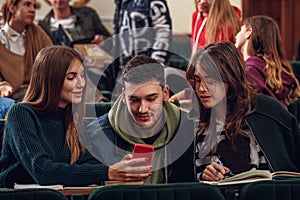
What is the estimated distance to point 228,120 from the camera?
3.71 meters

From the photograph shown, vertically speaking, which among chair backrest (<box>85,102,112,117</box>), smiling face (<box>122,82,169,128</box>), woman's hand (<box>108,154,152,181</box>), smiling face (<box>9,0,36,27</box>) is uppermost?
smiling face (<box>9,0,36,27</box>)

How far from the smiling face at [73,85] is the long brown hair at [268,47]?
1395 millimetres

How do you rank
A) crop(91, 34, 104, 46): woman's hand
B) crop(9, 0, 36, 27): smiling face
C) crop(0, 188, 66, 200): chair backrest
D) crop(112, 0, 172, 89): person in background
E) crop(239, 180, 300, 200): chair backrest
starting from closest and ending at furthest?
crop(0, 188, 66, 200): chair backrest < crop(239, 180, 300, 200): chair backrest < crop(9, 0, 36, 27): smiling face < crop(112, 0, 172, 89): person in background < crop(91, 34, 104, 46): woman's hand

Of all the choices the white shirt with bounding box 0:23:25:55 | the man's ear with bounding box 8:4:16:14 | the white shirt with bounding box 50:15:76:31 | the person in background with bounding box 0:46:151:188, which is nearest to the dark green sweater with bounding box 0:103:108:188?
the person in background with bounding box 0:46:151:188

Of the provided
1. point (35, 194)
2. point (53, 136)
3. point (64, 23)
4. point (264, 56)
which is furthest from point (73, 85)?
point (64, 23)

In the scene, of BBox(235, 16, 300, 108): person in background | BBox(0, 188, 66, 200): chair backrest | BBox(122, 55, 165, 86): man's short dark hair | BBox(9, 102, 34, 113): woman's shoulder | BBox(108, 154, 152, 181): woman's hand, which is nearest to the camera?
BBox(0, 188, 66, 200): chair backrest

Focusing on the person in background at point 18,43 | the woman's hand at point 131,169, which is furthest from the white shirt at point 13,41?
the woman's hand at point 131,169

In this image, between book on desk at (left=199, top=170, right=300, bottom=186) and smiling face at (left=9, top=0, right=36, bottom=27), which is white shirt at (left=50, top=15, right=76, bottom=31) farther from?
book on desk at (left=199, top=170, right=300, bottom=186)

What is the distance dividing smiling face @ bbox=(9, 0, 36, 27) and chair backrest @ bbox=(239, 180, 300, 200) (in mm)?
2560

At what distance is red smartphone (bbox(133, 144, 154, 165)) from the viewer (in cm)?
338

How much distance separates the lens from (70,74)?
3.69 m

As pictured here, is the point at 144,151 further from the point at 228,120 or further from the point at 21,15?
the point at 21,15

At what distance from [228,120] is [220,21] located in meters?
1.59

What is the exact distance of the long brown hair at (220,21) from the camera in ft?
16.9
